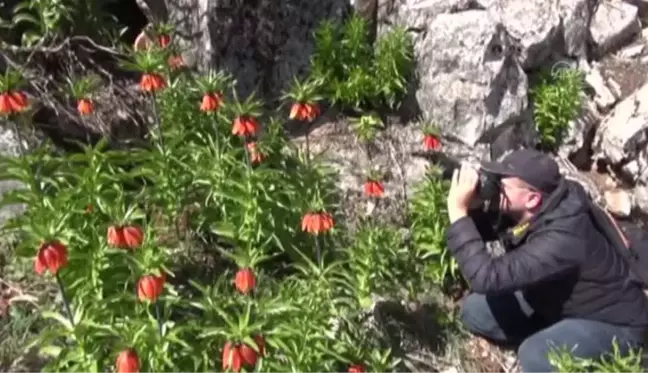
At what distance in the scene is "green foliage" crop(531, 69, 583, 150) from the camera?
21.4ft

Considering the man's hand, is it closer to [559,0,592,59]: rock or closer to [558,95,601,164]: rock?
[558,95,601,164]: rock

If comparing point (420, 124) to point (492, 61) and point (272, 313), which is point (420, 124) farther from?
point (272, 313)

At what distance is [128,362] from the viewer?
366 centimetres

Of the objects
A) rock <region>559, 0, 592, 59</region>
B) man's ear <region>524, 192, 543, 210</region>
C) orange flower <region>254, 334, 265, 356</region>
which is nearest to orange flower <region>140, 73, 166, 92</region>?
orange flower <region>254, 334, 265, 356</region>

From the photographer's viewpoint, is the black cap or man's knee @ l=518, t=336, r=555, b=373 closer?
the black cap

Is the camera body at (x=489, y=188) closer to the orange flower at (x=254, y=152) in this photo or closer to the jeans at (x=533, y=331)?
the jeans at (x=533, y=331)

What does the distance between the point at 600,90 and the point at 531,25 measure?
776 millimetres

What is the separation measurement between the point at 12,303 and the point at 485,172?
2.46 meters

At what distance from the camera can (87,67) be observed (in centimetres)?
633

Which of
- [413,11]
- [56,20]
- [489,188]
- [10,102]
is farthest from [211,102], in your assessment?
[413,11]

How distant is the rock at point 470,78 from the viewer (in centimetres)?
620

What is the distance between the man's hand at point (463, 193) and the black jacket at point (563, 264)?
0.07m

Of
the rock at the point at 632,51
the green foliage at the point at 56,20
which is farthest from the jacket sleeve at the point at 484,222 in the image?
the rock at the point at 632,51

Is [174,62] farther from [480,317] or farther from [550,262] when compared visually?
[550,262]
